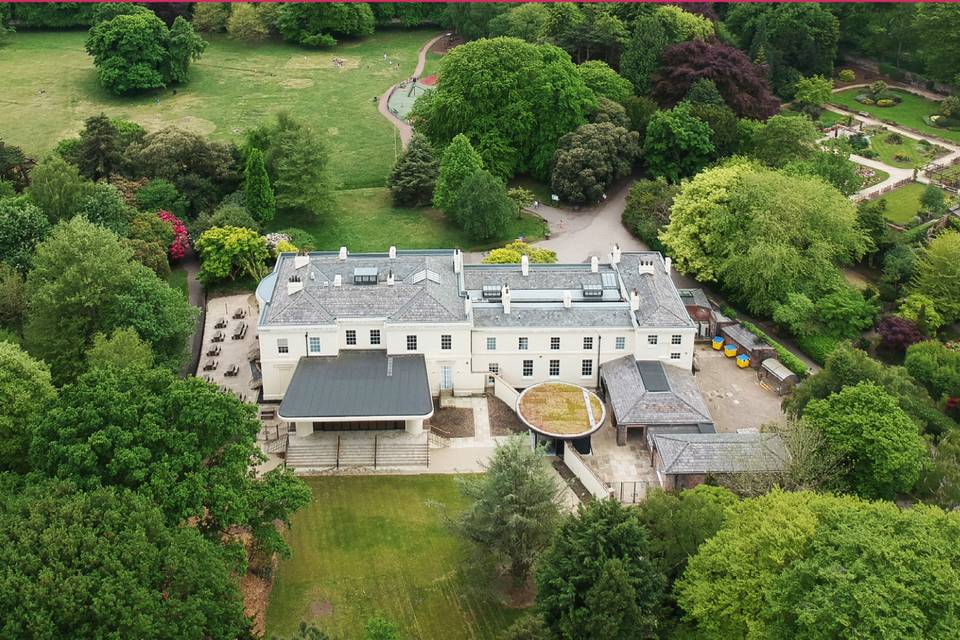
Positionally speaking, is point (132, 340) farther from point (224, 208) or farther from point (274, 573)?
point (224, 208)

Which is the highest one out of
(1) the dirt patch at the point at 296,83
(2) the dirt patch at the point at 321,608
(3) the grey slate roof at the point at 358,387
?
(3) the grey slate roof at the point at 358,387

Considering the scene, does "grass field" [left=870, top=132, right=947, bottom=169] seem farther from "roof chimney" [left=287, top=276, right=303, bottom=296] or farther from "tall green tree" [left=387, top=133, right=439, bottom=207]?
"roof chimney" [left=287, top=276, right=303, bottom=296]

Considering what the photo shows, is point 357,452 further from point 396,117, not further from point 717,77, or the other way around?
point 396,117

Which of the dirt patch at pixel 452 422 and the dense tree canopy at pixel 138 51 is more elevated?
the dense tree canopy at pixel 138 51

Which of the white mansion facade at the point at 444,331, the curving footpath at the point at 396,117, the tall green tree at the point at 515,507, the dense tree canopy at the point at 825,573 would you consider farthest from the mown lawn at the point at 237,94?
the dense tree canopy at the point at 825,573

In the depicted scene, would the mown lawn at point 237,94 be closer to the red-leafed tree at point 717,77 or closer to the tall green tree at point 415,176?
the tall green tree at point 415,176

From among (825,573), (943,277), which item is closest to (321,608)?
(825,573)

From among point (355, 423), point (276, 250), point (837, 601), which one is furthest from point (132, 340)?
point (837, 601)
